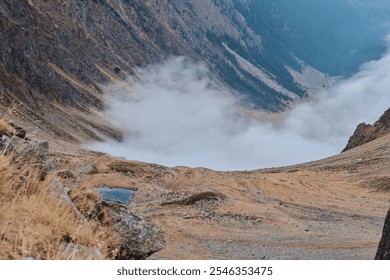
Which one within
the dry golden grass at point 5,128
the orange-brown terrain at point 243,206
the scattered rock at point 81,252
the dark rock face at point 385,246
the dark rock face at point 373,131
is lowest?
the scattered rock at point 81,252

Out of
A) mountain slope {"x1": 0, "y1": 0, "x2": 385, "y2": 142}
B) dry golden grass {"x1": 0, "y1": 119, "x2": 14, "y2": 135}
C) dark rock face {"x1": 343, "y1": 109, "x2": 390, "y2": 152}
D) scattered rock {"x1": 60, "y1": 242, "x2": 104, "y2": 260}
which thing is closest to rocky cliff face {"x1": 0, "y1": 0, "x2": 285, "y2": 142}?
mountain slope {"x1": 0, "y1": 0, "x2": 385, "y2": 142}

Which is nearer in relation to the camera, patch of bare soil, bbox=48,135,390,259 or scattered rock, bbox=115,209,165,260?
scattered rock, bbox=115,209,165,260

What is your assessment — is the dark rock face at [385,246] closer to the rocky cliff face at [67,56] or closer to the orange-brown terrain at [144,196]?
the orange-brown terrain at [144,196]

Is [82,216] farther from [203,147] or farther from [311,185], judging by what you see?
[203,147]

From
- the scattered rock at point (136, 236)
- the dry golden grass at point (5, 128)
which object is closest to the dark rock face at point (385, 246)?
the scattered rock at point (136, 236)

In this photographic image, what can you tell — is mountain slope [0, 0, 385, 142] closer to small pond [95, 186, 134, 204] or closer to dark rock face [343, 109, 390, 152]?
small pond [95, 186, 134, 204]
